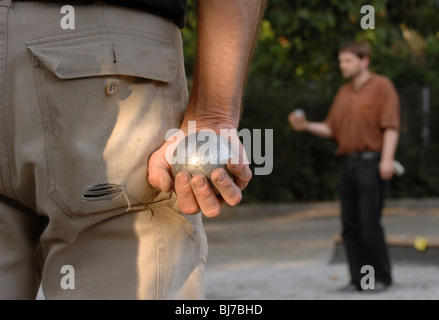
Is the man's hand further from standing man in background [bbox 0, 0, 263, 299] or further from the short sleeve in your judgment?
standing man in background [bbox 0, 0, 263, 299]

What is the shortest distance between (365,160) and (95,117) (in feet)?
17.0

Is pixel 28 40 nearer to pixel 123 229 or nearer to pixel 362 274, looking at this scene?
pixel 123 229

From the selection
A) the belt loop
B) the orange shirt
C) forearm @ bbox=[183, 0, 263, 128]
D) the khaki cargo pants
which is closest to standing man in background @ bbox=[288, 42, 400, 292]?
the orange shirt

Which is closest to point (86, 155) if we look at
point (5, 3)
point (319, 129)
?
point (5, 3)

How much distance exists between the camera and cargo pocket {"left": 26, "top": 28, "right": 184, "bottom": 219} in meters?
1.69

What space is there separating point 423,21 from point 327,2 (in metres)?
1.39

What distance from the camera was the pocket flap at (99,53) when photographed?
5.52 ft

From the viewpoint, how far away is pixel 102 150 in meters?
1.71

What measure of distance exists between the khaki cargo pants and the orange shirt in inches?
199

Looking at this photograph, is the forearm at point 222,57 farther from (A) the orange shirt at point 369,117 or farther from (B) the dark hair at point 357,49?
(B) the dark hair at point 357,49

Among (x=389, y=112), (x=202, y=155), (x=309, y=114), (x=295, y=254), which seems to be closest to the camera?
(x=202, y=155)

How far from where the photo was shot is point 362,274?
6.57 meters

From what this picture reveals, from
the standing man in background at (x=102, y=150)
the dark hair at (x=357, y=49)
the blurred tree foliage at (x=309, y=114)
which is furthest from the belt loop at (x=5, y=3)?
the blurred tree foliage at (x=309, y=114)

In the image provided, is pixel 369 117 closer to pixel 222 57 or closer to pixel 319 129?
pixel 319 129
